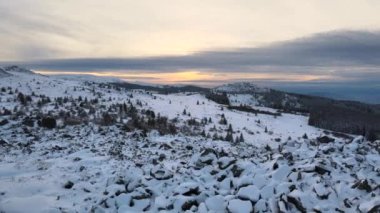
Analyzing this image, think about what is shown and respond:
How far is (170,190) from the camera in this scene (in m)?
11.3

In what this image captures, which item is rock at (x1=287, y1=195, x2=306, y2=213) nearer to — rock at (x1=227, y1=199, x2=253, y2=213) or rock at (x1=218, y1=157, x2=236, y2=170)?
rock at (x1=227, y1=199, x2=253, y2=213)

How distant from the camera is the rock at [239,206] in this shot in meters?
9.49

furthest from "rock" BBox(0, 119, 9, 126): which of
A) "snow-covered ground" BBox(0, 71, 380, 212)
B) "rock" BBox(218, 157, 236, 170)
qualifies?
"rock" BBox(218, 157, 236, 170)

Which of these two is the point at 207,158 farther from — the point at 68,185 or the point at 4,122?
the point at 4,122

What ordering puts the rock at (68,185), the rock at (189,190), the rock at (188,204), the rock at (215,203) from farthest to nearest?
the rock at (68,185) < the rock at (189,190) < the rock at (188,204) < the rock at (215,203)

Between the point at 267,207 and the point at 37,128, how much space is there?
15867 mm

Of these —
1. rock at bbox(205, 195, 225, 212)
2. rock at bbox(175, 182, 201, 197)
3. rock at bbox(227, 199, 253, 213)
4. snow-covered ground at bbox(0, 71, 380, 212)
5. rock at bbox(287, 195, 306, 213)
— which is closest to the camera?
rock at bbox(287, 195, 306, 213)

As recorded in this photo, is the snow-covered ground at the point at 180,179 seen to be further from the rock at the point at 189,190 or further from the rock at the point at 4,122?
the rock at the point at 4,122

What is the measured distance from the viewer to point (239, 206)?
377 inches

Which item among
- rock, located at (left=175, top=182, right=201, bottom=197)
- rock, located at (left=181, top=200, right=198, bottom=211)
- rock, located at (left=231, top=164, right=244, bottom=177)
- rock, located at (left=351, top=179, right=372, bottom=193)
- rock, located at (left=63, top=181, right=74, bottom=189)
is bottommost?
rock, located at (left=63, top=181, right=74, bottom=189)

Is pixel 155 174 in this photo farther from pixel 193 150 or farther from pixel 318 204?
pixel 193 150

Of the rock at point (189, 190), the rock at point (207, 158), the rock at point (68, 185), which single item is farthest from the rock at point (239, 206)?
the rock at point (68, 185)

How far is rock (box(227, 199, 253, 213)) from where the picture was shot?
9.49 meters

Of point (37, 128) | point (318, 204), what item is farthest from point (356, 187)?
point (37, 128)
